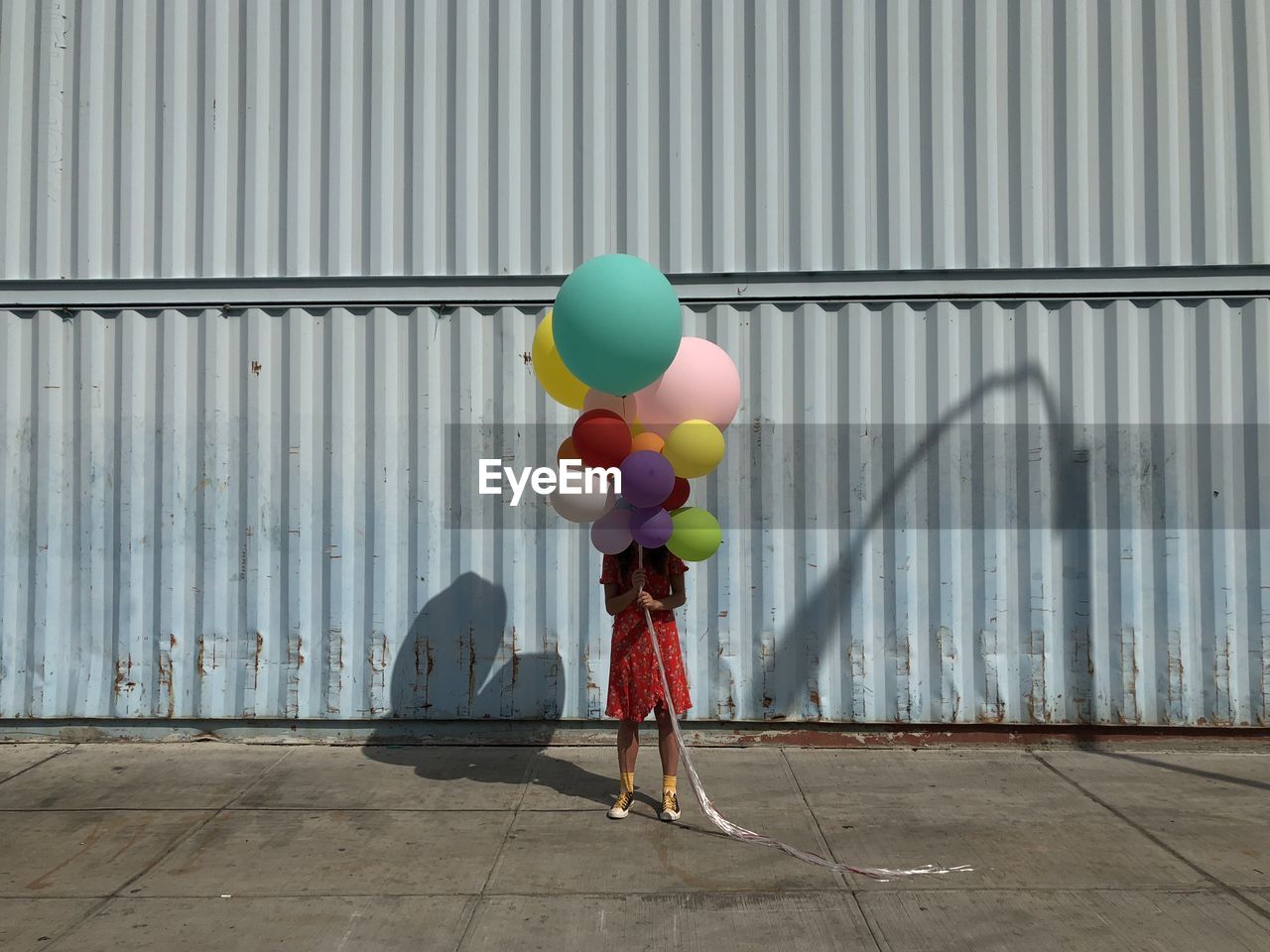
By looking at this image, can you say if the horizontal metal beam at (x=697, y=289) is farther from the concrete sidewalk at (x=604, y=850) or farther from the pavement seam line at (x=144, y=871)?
the pavement seam line at (x=144, y=871)

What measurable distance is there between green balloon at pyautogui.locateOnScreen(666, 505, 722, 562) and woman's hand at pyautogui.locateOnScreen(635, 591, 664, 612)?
0.88 feet

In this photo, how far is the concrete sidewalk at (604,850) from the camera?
366 centimetres

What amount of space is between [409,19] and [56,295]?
2.94 m

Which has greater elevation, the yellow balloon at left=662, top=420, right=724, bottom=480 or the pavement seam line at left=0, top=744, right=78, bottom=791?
the yellow balloon at left=662, top=420, right=724, bottom=480

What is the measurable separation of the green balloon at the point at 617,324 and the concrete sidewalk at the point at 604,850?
7.00 feet

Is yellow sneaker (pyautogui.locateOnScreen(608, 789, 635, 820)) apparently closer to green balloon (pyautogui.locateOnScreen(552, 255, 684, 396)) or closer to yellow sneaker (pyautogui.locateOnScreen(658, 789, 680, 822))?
yellow sneaker (pyautogui.locateOnScreen(658, 789, 680, 822))

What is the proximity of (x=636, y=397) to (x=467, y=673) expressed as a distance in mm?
2582

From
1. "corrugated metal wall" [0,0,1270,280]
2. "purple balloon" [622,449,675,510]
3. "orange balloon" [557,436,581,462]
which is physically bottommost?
"purple balloon" [622,449,675,510]

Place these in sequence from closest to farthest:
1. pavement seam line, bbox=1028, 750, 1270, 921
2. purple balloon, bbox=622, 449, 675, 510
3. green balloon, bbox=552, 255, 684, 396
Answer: pavement seam line, bbox=1028, 750, 1270, 921
green balloon, bbox=552, 255, 684, 396
purple balloon, bbox=622, 449, 675, 510

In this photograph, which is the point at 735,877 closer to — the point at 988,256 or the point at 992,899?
the point at 992,899

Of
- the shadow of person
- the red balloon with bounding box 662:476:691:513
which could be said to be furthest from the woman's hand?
the shadow of person

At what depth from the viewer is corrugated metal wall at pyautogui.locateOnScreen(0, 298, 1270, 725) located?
6.19 meters

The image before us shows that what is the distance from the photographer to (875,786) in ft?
17.7

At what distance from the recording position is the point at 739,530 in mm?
6289
